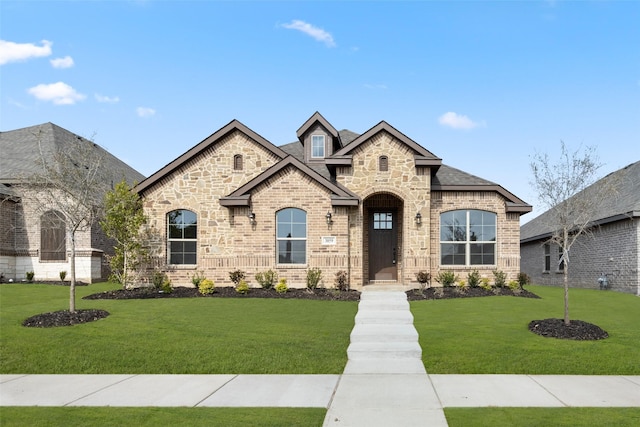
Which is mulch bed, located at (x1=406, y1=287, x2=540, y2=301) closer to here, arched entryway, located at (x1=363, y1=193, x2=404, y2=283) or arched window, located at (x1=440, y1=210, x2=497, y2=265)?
arched window, located at (x1=440, y1=210, x2=497, y2=265)

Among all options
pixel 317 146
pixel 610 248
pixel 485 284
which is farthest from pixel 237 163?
pixel 610 248

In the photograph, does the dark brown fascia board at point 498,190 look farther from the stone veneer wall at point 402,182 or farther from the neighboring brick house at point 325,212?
the stone veneer wall at point 402,182

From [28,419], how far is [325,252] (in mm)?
12799

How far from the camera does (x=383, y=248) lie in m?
21.0

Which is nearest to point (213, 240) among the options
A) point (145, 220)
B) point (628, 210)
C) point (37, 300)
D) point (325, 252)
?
point (145, 220)

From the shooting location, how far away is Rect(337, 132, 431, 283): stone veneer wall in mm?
19578

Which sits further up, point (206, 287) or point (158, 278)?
point (158, 278)

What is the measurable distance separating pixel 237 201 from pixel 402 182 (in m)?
6.44

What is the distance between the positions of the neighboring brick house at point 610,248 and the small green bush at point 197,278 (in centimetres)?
1239

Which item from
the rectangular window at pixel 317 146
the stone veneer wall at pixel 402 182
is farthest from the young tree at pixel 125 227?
the stone veneer wall at pixel 402 182

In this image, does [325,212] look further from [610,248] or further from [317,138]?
[610,248]

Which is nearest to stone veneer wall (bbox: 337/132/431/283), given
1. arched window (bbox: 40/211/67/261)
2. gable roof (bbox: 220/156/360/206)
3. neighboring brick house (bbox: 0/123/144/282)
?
gable roof (bbox: 220/156/360/206)

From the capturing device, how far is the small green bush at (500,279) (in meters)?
19.3

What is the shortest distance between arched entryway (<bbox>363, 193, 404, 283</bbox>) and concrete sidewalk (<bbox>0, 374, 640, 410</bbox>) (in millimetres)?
11949
